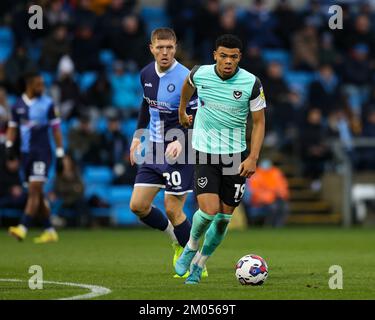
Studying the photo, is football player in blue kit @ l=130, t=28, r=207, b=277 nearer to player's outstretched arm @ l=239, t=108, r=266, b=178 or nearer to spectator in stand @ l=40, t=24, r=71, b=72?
player's outstretched arm @ l=239, t=108, r=266, b=178

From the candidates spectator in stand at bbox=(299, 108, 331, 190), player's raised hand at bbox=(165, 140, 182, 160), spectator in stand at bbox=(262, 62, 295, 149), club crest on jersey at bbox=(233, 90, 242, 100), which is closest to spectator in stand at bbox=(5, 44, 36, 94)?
spectator in stand at bbox=(262, 62, 295, 149)

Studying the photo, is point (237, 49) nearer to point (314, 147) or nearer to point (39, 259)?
point (39, 259)

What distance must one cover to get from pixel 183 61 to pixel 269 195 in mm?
4672

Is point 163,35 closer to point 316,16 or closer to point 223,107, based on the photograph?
point 223,107

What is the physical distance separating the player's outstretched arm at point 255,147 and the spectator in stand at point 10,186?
39.1ft

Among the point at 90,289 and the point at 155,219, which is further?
the point at 155,219

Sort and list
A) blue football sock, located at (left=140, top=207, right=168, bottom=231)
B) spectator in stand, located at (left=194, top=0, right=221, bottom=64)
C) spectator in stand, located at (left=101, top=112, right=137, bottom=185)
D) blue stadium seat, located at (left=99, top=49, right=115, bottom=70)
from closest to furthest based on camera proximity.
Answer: blue football sock, located at (left=140, top=207, right=168, bottom=231) → spectator in stand, located at (left=101, top=112, right=137, bottom=185) → blue stadium seat, located at (left=99, top=49, right=115, bottom=70) → spectator in stand, located at (left=194, top=0, right=221, bottom=64)

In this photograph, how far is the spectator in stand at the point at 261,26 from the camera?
2748cm

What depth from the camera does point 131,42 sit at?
25.1 m

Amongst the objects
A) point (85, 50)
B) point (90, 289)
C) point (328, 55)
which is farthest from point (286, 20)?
point (90, 289)

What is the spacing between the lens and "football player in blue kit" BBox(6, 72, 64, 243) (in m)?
17.7

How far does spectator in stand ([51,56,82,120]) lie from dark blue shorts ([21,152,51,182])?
582 centimetres

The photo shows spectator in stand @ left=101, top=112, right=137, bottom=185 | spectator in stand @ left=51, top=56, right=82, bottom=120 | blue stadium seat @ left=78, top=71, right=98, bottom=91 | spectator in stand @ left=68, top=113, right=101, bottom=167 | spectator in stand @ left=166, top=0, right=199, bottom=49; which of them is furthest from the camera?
spectator in stand @ left=166, top=0, right=199, bottom=49
